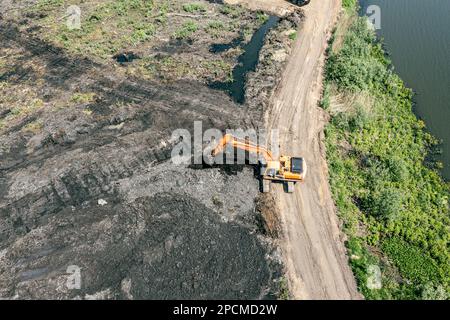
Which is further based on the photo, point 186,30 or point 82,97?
point 186,30

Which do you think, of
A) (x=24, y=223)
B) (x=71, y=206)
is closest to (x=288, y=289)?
(x=71, y=206)

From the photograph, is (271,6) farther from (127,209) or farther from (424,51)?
(127,209)

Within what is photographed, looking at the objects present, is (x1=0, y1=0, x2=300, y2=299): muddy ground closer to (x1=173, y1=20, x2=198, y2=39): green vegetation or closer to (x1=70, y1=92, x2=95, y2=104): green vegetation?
(x1=70, y1=92, x2=95, y2=104): green vegetation

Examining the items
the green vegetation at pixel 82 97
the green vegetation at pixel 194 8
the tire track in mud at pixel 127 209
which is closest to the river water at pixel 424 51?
the tire track in mud at pixel 127 209

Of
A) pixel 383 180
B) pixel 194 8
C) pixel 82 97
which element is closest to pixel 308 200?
pixel 383 180

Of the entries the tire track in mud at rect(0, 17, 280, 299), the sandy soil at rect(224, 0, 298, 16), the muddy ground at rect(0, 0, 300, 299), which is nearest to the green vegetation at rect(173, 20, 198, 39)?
the muddy ground at rect(0, 0, 300, 299)

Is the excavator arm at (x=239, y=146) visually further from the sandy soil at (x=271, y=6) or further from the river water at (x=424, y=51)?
Answer: the sandy soil at (x=271, y=6)
